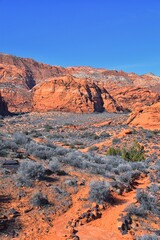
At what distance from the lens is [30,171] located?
10.3 metres

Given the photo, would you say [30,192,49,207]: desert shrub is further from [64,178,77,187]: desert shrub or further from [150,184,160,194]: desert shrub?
[150,184,160,194]: desert shrub

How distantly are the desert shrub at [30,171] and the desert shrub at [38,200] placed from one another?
1338mm

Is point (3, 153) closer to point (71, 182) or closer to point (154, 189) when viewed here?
point (71, 182)

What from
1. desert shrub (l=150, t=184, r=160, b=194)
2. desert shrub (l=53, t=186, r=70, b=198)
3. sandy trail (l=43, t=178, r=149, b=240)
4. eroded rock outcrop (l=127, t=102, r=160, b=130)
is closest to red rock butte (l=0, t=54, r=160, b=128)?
eroded rock outcrop (l=127, t=102, r=160, b=130)

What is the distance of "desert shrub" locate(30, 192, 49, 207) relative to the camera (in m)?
8.70

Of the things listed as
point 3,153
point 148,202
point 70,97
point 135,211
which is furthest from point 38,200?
point 70,97

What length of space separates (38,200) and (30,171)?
177cm

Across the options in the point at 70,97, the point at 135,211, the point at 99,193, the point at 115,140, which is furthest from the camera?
the point at 70,97

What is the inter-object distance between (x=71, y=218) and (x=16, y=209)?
1.59m

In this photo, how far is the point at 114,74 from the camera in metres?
114

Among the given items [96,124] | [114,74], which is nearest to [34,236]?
[96,124]

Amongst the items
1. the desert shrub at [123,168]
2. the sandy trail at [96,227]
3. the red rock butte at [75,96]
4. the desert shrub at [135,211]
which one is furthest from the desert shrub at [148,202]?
the red rock butte at [75,96]

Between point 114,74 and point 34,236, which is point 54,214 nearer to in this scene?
point 34,236

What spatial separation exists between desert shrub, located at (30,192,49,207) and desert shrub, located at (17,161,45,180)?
134cm
